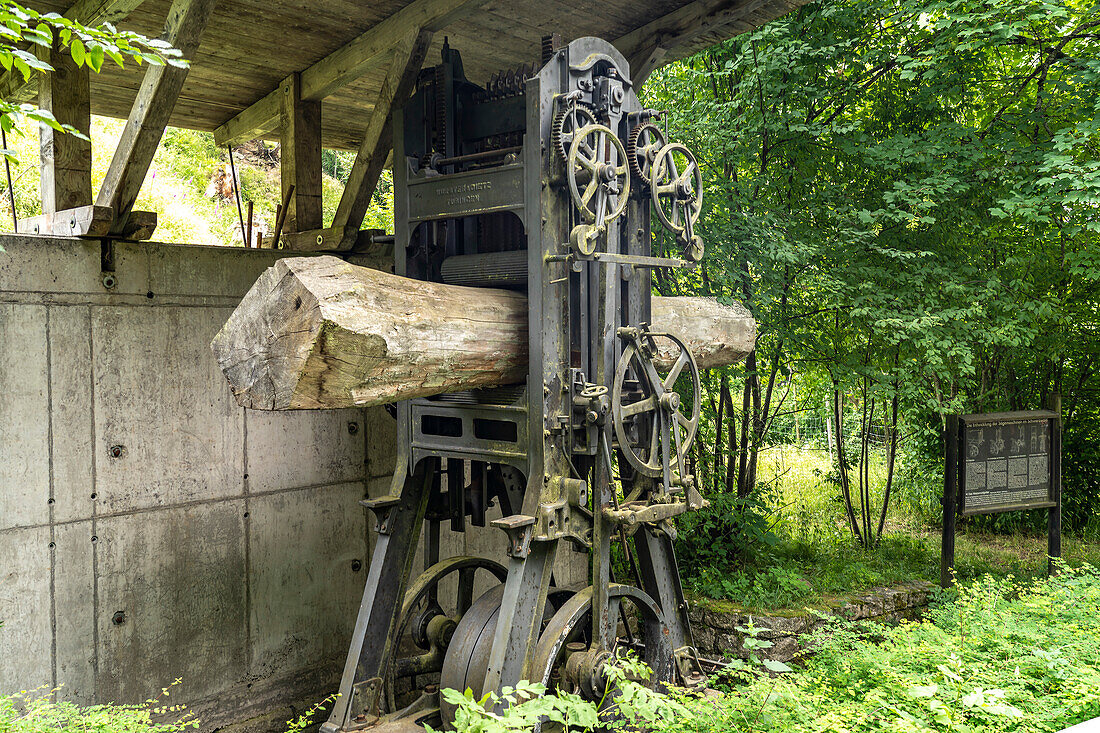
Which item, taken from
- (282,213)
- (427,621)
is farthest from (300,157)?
(427,621)

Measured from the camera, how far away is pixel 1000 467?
6688 millimetres

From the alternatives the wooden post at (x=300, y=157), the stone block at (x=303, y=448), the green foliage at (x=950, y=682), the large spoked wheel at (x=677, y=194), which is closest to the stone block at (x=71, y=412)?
the stone block at (x=303, y=448)

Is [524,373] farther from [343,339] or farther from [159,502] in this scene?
[159,502]

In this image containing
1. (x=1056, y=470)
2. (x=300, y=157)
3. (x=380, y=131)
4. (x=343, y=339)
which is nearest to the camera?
(x=343, y=339)

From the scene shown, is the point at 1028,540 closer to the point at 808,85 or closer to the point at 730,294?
the point at 730,294

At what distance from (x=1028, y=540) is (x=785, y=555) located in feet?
9.90

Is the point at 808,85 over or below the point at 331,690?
over

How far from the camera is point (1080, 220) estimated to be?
6234mm

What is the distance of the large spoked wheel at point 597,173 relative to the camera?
3793mm

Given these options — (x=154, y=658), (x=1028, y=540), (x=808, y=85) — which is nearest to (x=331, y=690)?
(x=154, y=658)

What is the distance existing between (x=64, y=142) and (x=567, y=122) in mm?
2874

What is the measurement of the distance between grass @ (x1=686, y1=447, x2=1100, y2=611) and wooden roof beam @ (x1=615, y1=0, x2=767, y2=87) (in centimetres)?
420

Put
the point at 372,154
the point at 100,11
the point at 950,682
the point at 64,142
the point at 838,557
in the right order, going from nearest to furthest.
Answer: the point at 950,682 → the point at 100,11 → the point at 64,142 → the point at 372,154 → the point at 838,557

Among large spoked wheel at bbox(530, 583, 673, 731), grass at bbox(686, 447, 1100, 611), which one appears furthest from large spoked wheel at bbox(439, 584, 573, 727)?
grass at bbox(686, 447, 1100, 611)
